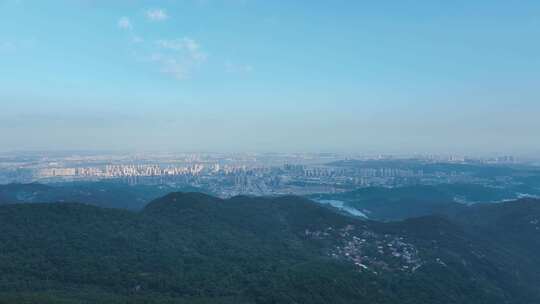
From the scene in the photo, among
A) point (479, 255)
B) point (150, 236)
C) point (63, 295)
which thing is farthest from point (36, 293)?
point (479, 255)

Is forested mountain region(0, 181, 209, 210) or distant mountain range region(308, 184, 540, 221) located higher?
forested mountain region(0, 181, 209, 210)

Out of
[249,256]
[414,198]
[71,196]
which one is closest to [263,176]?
[414,198]

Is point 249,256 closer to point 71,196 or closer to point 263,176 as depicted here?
point 71,196

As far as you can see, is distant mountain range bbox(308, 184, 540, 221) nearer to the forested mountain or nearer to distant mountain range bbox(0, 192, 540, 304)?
distant mountain range bbox(0, 192, 540, 304)

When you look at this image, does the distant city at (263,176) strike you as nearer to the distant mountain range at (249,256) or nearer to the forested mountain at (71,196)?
the forested mountain at (71,196)

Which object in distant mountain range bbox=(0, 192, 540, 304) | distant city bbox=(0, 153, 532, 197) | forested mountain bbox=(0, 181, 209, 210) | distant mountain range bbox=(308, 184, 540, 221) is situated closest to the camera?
distant mountain range bbox=(0, 192, 540, 304)

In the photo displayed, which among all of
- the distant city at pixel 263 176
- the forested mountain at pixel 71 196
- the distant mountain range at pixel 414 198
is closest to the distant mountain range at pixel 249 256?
the distant mountain range at pixel 414 198

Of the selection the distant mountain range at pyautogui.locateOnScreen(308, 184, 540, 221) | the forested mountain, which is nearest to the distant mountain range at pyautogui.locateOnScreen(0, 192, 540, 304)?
the distant mountain range at pyautogui.locateOnScreen(308, 184, 540, 221)

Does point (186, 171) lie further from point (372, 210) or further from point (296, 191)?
point (372, 210)

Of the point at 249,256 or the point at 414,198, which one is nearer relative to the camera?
the point at 249,256
